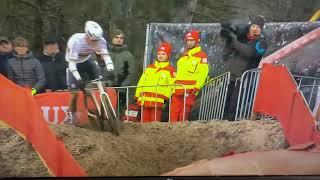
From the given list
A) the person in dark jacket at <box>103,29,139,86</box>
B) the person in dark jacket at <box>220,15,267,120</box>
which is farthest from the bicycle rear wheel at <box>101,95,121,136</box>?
the person in dark jacket at <box>220,15,267,120</box>

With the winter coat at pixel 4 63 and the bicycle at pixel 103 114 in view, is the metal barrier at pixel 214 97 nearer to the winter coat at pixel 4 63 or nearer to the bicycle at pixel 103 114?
the bicycle at pixel 103 114

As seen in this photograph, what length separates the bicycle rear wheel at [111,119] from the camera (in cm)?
312

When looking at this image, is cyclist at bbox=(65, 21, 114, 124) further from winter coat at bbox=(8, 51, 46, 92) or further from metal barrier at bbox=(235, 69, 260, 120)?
metal barrier at bbox=(235, 69, 260, 120)

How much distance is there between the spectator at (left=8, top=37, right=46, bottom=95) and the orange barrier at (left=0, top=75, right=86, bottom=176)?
4 centimetres

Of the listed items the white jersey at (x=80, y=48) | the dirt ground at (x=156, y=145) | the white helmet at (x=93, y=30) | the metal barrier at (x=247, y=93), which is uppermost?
the white helmet at (x=93, y=30)

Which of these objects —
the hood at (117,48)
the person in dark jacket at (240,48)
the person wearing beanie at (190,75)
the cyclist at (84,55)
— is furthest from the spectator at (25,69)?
the person in dark jacket at (240,48)

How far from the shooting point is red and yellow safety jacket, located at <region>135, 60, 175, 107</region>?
10.2 ft

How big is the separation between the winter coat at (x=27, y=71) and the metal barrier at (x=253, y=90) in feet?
3.82

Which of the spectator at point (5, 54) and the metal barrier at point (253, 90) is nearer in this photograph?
the spectator at point (5, 54)

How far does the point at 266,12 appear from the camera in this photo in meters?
3.11

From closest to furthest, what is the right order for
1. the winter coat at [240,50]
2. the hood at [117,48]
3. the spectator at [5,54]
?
the spectator at [5,54] → the hood at [117,48] → the winter coat at [240,50]

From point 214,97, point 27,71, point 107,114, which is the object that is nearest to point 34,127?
point 27,71

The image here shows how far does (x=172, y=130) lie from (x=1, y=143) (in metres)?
0.99

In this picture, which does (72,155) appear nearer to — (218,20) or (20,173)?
(20,173)
